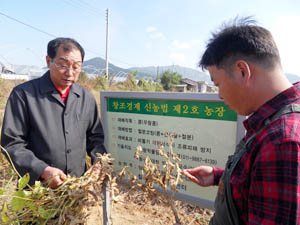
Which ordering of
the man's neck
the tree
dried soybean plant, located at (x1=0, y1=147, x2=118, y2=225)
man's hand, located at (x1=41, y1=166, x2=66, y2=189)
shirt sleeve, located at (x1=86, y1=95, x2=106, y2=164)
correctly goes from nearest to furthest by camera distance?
the man's neck < dried soybean plant, located at (x1=0, y1=147, x2=118, y2=225) < man's hand, located at (x1=41, y1=166, x2=66, y2=189) < shirt sleeve, located at (x1=86, y1=95, x2=106, y2=164) < the tree

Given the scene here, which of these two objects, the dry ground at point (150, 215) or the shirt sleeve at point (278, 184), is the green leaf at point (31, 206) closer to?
the shirt sleeve at point (278, 184)

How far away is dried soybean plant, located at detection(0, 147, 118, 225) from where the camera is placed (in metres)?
1.03

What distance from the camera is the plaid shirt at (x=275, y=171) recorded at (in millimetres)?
626

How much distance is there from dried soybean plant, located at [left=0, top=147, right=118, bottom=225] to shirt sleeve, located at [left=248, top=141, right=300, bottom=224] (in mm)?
631

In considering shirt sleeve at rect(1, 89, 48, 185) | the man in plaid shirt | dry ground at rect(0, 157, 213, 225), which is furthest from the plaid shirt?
dry ground at rect(0, 157, 213, 225)

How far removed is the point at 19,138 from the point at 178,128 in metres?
1.05

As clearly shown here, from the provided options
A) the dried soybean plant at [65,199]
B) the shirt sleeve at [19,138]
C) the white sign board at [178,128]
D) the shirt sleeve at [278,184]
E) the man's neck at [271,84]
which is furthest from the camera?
the white sign board at [178,128]

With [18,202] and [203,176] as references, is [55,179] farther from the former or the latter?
[203,176]

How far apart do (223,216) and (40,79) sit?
55.9 inches

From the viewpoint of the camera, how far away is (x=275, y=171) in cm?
64

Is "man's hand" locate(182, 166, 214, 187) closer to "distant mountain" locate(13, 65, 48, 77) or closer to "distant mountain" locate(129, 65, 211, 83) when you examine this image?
"distant mountain" locate(129, 65, 211, 83)

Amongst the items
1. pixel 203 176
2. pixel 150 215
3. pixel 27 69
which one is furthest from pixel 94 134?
pixel 27 69

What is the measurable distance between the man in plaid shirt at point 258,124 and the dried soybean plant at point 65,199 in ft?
1.71

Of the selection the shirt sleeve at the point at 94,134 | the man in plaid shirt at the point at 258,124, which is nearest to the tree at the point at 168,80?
the shirt sleeve at the point at 94,134
